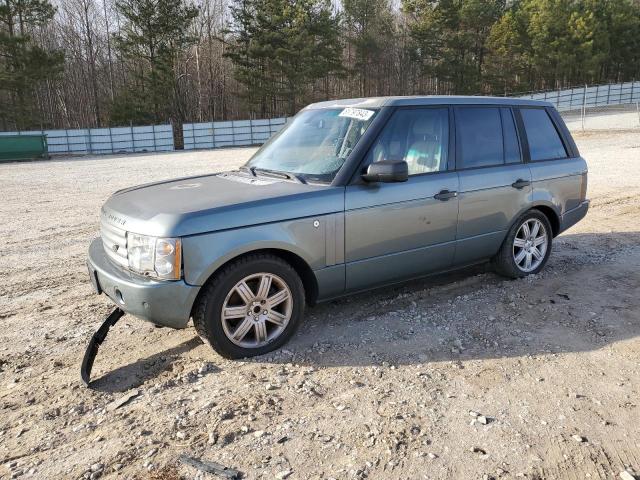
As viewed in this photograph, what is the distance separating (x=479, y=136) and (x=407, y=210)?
1.23 m

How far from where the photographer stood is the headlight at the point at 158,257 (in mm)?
3363

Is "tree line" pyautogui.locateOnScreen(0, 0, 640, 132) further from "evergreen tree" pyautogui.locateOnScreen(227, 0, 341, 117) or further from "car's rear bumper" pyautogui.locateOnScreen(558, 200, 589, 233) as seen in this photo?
"car's rear bumper" pyautogui.locateOnScreen(558, 200, 589, 233)

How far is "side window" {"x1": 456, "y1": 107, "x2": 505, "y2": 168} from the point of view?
188 inches

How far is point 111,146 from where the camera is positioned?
32.8 meters

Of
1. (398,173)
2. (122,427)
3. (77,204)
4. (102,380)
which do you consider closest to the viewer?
(122,427)

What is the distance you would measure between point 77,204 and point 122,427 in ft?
31.1

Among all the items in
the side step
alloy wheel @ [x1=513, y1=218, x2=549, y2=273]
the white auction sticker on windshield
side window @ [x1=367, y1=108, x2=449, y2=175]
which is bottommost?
the side step

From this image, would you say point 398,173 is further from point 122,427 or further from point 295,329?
point 122,427

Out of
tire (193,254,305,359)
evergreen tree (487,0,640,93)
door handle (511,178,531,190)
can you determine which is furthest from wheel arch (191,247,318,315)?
evergreen tree (487,0,640,93)

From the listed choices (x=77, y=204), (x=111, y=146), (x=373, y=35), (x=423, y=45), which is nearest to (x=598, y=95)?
(x=423, y=45)

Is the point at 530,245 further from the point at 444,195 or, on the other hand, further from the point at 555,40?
the point at 555,40

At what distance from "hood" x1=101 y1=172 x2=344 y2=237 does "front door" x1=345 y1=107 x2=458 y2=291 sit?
310 millimetres

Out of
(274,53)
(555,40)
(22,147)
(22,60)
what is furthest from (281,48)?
(555,40)

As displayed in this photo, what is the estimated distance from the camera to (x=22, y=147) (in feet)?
90.5
